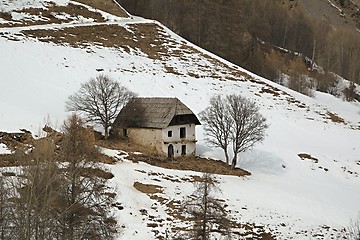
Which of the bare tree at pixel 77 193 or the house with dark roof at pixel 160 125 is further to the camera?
the house with dark roof at pixel 160 125

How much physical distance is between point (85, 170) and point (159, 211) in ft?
25.5

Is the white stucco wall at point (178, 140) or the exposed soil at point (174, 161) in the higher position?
the white stucco wall at point (178, 140)

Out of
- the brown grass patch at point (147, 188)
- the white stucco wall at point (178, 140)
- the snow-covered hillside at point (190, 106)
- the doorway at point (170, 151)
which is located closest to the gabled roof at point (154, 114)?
the white stucco wall at point (178, 140)

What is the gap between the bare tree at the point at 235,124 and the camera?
103 feet

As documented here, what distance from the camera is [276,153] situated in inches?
1359

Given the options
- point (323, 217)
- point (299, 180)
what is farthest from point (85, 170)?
point (299, 180)

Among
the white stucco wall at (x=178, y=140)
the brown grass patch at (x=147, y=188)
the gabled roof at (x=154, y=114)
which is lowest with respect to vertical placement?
the brown grass patch at (x=147, y=188)

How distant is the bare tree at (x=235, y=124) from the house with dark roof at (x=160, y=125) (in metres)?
1.59

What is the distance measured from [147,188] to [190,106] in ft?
59.0

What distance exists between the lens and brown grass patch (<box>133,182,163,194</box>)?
78.9ft

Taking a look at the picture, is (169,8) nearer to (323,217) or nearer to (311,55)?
(311,55)

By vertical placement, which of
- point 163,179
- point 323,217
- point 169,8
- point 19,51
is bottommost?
point 323,217

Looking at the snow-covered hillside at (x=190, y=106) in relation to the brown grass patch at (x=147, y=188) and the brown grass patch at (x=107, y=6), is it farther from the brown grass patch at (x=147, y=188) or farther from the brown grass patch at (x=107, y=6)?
the brown grass patch at (x=107, y=6)

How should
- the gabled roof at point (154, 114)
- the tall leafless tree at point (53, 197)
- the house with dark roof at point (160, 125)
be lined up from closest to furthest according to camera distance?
the tall leafless tree at point (53, 197)
the house with dark roof at point (160, 125)
the gabled roof at point (154, 114)
